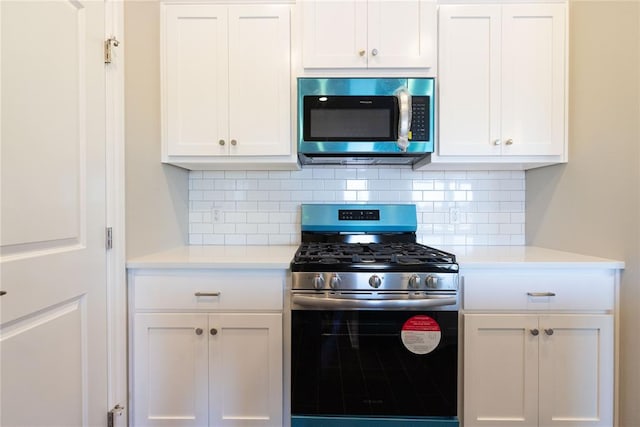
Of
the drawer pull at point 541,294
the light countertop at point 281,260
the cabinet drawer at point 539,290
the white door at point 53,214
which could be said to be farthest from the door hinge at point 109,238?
the drawer pull at point 541,294

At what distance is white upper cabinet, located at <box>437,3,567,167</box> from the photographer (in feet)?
5.47

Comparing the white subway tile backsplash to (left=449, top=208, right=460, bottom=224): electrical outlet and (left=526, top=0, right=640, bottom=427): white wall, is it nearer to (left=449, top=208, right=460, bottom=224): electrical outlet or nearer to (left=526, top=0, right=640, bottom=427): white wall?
(left=449, top=208, right=460, bottom=224): electrical outlet

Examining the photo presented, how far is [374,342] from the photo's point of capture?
1.40 metres

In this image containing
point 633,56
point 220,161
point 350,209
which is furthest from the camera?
point 350,209

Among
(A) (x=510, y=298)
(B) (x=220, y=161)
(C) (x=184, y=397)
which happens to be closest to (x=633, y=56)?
(A) (x=510, y=298)

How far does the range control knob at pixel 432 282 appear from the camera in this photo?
1.39m

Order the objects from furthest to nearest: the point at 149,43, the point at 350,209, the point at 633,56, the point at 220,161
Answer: the point at 350,209 → the point at 220,161 → the point at 149,43 → the point at 633,56

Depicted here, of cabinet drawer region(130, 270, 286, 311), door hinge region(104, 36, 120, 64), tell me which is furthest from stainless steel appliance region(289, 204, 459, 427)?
door hinge region(104, 36, 120, 64)

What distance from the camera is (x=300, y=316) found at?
141cm

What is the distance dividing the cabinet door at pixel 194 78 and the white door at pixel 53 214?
1.30ft

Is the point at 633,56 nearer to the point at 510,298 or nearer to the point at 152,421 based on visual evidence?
the point at 510,298

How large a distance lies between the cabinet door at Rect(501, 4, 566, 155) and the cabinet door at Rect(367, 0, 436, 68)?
397 millimetres

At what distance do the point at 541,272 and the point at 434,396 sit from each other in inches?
28.5

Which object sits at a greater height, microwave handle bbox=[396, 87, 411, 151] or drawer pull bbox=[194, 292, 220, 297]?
microwave handle bbox=[396, 87, 411, 151]
